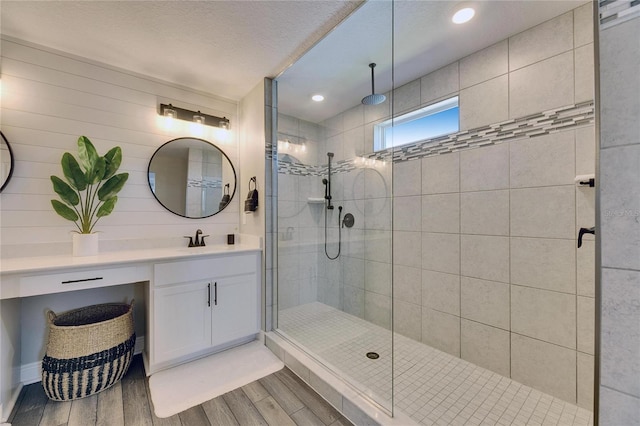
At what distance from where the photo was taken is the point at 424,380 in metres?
1.87

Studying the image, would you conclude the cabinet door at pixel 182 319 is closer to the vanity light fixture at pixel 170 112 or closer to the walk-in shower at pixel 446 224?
the walk-in shower at pixel 446 224

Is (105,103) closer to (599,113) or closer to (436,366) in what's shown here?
(599,113)

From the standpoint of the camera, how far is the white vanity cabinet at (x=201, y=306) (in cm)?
191

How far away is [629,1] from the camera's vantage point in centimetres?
69

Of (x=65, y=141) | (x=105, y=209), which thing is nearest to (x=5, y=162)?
(x=65, y=141)

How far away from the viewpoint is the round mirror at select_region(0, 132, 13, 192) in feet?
5.94

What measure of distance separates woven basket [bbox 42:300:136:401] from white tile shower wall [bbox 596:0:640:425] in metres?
2.46

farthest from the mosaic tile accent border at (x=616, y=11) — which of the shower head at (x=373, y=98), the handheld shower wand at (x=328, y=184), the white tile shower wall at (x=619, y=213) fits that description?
the handheld shower wand at (x=328, y=184)

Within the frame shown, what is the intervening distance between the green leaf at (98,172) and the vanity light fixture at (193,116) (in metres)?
0.75

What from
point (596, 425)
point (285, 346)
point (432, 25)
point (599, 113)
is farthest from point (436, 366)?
point (432, 25)

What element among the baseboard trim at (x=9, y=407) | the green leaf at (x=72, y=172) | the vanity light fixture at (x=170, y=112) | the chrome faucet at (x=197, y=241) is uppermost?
the vanity light fixture at (x=170, y=112)

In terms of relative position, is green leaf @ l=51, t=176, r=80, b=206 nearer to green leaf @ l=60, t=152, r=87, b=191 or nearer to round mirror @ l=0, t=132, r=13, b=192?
green leaf @ l=60, t=152, r=87, b=191

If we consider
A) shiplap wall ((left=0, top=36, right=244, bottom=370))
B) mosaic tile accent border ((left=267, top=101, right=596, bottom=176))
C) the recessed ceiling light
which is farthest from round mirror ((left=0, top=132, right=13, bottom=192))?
the recessed ceiling light

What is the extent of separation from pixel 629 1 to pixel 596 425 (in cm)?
117
